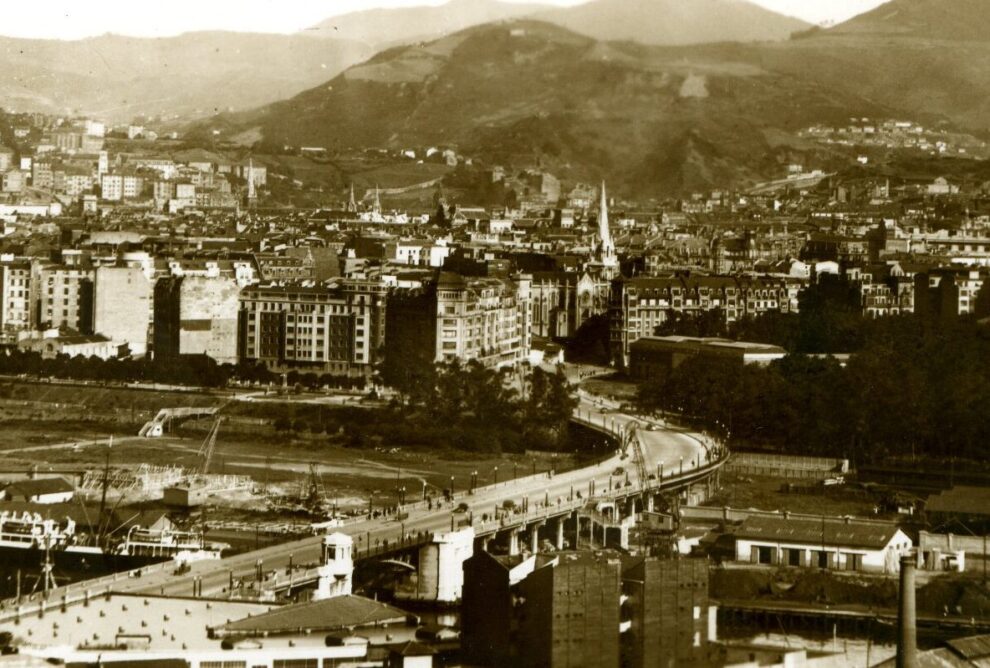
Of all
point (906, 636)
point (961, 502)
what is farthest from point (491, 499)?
point (906, 636)

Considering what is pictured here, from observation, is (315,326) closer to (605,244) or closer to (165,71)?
(605,244)

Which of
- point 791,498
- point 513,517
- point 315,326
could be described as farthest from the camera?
point 315,326

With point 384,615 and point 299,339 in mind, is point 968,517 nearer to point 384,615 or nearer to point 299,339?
point 384,615

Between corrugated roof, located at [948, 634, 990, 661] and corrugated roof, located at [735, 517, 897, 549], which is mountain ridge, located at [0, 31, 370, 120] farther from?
corrugated roof, located at [948, 634, 990, 661]

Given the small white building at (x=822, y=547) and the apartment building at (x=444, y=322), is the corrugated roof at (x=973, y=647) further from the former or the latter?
the apartment building at (x=444, y=322)

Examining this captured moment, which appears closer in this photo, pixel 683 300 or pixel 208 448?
pixel 208 448

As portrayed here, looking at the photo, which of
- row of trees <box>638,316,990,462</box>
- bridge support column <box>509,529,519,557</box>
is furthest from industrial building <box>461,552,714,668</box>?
row of trees <box>638,316,990,462</box>

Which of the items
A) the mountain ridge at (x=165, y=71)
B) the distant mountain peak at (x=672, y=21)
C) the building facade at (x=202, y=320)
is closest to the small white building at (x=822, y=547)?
the building facade at (x=202, y=320)
